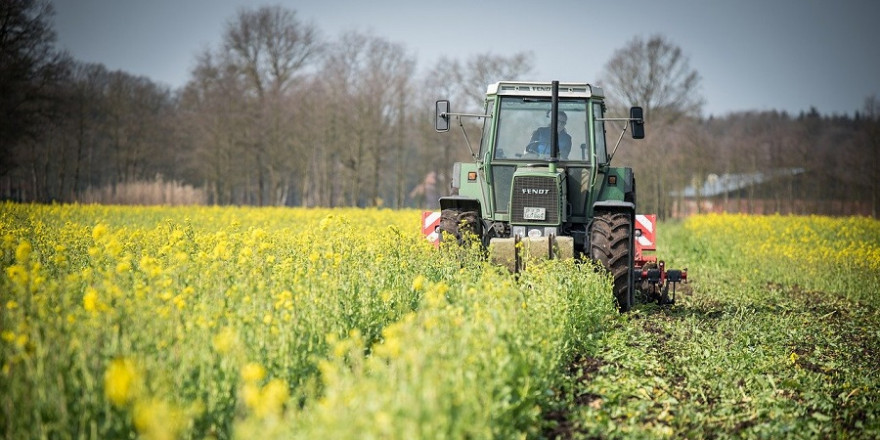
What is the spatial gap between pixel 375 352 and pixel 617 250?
15.5 feet

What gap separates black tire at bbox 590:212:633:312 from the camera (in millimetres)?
9625

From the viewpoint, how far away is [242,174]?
45.0 m

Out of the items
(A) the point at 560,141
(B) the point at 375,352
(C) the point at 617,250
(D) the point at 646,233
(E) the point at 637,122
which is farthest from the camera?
(D) the point at 646,233

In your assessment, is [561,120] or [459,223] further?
[561,120]

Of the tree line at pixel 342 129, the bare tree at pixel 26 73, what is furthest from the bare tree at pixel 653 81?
the bare tree at pixel 26 73

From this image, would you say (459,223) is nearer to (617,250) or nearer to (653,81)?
(617,250)

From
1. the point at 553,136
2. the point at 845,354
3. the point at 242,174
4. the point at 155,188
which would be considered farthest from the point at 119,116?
the point at 845,354

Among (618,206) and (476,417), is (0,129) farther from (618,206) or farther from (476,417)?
(476,417)

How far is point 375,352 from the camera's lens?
5773mm

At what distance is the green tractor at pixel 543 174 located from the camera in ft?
33.7

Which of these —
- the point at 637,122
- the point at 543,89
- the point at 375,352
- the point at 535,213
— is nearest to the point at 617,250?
the point at 535,213

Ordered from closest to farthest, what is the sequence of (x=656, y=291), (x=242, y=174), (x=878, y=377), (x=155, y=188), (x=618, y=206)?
(x=878, y=377), (x=618, y=206), (x=656, y=291), (x=155, y=188), (x=242, y=174)

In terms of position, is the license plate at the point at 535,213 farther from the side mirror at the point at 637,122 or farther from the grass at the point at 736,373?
the grass at the point at 736,373

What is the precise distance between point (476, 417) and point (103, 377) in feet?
6.81
